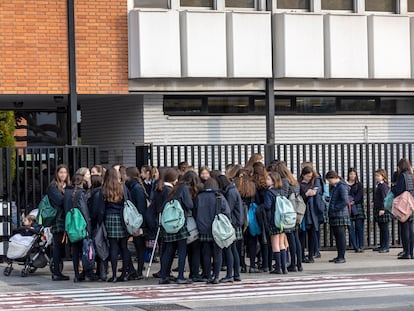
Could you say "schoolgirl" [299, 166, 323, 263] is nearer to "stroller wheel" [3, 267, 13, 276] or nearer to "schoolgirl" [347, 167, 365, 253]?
"schoolgirl" [347, 167, 365, 253]

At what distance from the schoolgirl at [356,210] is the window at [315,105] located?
3603mm

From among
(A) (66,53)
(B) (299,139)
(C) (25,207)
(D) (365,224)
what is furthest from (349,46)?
(C) (25,207)

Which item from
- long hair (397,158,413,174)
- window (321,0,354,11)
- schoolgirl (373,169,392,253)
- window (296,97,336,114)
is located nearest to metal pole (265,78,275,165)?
window (296,97,336,114)

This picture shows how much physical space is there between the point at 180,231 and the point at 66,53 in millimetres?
6929

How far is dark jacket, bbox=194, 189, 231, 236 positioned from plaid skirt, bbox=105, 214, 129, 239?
1407 mm

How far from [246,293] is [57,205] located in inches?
155

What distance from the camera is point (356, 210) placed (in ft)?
69.9

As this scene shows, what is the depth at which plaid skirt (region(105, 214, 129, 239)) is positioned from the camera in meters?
16.8

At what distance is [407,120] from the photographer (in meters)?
25.8

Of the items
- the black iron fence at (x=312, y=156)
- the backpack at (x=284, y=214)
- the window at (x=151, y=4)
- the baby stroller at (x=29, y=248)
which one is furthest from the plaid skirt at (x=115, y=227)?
the window at (x=151, y=4)

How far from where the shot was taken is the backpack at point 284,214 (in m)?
17.1

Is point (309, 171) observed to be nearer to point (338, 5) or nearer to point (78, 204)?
point (78, 204)

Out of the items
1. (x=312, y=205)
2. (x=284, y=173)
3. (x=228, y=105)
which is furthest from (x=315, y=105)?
(x=284, y=173)

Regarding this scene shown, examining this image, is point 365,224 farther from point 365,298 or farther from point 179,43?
point 365,298
